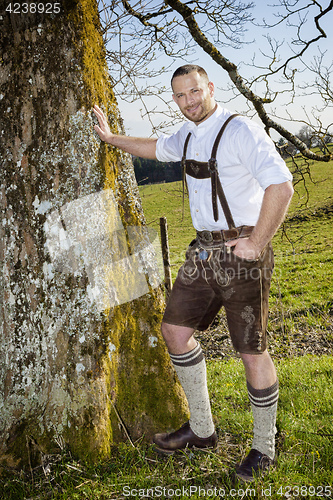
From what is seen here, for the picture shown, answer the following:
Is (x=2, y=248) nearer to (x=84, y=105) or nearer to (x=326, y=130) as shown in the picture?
(x=84, y=105)

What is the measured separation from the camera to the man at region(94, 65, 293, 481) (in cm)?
254

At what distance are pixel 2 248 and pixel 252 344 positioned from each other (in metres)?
1.88

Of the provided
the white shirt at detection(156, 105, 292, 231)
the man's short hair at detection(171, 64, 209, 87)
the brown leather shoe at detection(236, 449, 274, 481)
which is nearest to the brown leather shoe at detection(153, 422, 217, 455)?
the brown leather shoe at detection(236, 449, 274, 481)

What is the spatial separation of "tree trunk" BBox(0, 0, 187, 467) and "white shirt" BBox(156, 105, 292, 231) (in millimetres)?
685

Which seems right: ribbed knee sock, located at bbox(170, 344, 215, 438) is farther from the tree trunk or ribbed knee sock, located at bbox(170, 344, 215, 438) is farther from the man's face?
Result: the man's face

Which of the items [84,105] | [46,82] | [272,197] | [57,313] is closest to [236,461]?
[57,313]

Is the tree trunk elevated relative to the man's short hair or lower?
lower

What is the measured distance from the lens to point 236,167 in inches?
102

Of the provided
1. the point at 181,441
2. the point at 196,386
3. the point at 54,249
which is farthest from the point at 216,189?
the point at 181,441

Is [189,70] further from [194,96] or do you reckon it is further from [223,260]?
[223,260]

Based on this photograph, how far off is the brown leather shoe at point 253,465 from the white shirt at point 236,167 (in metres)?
1.53

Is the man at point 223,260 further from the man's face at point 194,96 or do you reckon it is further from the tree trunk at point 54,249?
the tree trunk at point 54,249

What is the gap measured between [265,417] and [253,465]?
305 millimetres

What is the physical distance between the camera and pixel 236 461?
2779 mm
